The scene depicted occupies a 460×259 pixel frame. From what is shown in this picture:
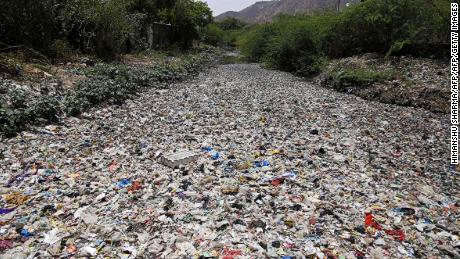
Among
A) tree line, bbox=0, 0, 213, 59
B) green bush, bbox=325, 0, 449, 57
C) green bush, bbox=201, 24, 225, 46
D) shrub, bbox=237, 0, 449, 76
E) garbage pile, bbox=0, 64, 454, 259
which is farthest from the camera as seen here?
green bush, bbox=201, 24, 225, 46

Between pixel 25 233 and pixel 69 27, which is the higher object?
pixel 69 27

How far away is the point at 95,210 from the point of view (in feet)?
10.3

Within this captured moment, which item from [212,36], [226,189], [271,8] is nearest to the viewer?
[226,189]

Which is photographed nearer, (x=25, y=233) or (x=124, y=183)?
(x=25, y=233)

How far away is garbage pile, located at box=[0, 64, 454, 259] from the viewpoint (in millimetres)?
2721

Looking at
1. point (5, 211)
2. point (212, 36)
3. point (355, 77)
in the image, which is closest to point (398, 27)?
point (355, 77)

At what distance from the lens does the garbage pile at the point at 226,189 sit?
2.72 metres

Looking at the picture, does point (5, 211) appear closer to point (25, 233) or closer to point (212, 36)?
point (25, 233)

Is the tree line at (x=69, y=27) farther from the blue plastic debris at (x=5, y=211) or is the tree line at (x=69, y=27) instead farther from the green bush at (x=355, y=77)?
the green bush at (x=355, y=77)

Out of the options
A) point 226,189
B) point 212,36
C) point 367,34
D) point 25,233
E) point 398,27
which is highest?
point 398,27

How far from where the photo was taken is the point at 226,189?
139 inches

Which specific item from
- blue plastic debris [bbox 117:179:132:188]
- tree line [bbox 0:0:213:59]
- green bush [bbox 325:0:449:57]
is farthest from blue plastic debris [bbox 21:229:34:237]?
green bush [bbox 325:0:449:57]

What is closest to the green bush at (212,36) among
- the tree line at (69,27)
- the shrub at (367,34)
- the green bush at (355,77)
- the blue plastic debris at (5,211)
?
the tree line at (69,27)

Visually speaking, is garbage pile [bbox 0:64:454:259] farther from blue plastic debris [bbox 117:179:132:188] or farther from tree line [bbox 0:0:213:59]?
tree line [bbox 0:0:213:59]
